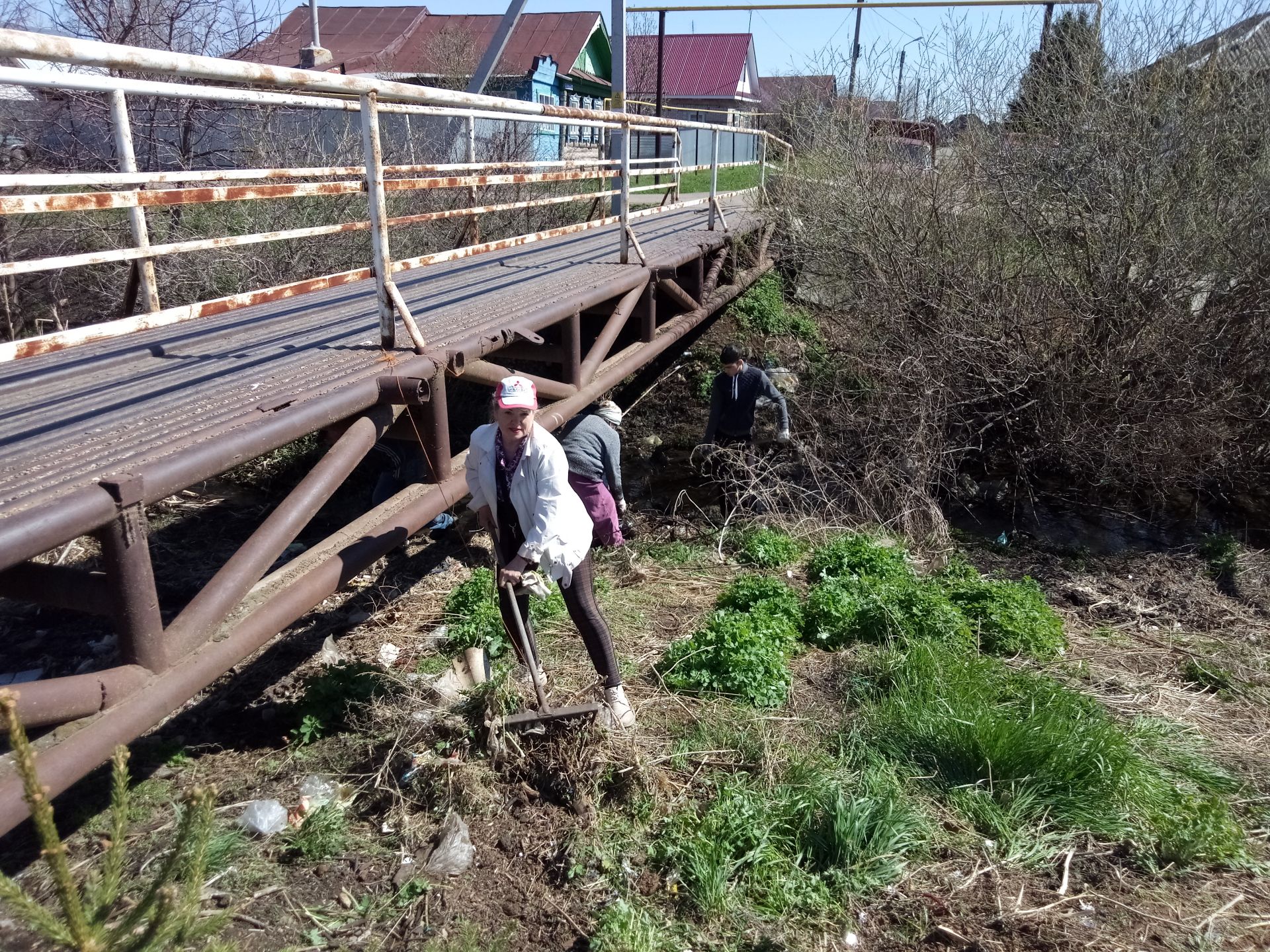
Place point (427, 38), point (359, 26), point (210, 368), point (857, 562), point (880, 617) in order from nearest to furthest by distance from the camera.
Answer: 1. point (210, 368)
2. point (880, 617)
3. point (857, 562)
4. point (427, 38)
5. point (359, 26)

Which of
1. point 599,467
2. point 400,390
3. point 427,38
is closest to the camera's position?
point 400,390

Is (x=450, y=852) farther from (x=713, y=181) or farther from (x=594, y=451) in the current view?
(x=713, y=181)

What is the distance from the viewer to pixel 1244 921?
3.17m

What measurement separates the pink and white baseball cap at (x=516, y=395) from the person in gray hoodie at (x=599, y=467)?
1254 mm

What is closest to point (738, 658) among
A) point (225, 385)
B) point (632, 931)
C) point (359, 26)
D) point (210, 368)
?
point (632, 931)

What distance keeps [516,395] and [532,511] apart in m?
0.48

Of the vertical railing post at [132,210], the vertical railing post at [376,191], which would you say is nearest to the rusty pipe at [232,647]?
the vertical railing post at [376,191]

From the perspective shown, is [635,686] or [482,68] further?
[482,68]

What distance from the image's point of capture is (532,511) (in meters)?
3.72

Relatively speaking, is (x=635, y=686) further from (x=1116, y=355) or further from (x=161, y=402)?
(x=1116, y=355)

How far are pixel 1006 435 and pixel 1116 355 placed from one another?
121cm

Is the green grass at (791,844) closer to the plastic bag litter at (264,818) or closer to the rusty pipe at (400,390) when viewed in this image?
the plastic bag litter at (264,818)

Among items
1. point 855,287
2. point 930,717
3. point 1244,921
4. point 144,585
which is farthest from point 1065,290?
point 144,585

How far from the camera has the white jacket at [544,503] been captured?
3.66 metres
